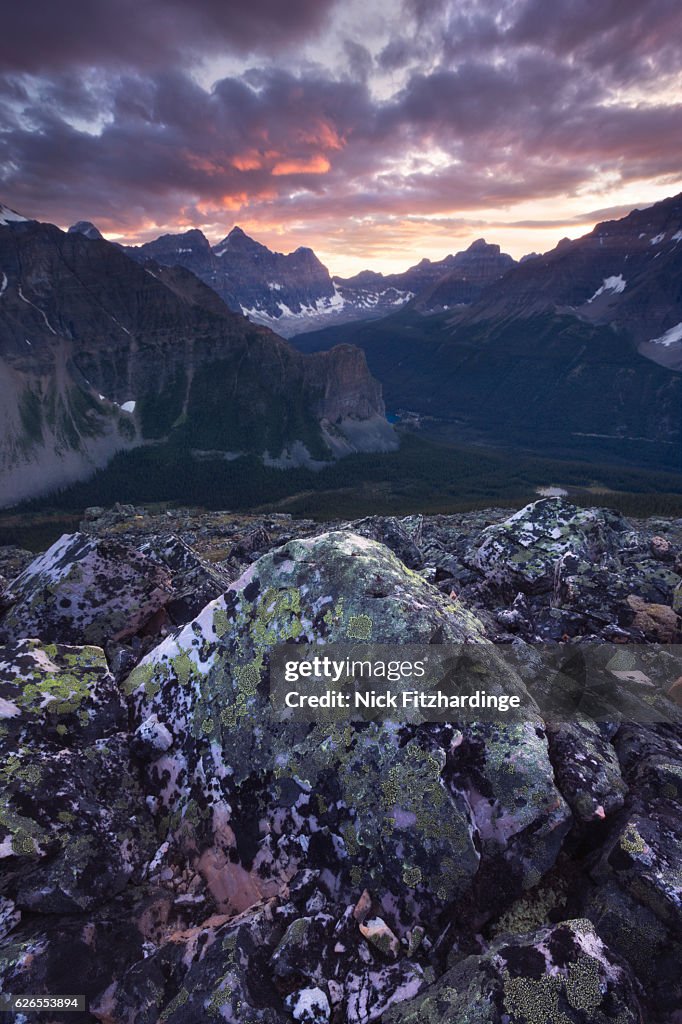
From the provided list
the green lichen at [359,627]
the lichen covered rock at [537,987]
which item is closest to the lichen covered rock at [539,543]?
the green lichen at [359,627]

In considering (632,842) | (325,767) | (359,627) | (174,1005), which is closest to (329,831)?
(325,767)

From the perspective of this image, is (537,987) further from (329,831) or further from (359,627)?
(359,627)

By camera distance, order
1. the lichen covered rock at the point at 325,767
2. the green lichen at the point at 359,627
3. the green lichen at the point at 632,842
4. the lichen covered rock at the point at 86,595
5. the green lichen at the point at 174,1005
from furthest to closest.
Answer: the lichen covered rock at the point at 86,595
the green lichen at the point at 359,627
the lichen covered rock at the point at 325,767
the green lichen at the point at 632,842
the green lichen at the point at 174,1005

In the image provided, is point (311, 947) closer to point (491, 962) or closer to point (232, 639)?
point (491, 962)

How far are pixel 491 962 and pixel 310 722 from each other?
3474 mm

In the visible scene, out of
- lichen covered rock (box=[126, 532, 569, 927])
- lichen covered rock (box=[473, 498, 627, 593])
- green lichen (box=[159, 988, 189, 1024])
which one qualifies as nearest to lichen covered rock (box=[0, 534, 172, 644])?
lichen covered rock (box=[126, 532, 569, 927])

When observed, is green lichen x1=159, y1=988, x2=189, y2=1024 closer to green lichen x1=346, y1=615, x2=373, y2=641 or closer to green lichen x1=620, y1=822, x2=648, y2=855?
green lichen x1=346, y1=615, x2=373, y2=641

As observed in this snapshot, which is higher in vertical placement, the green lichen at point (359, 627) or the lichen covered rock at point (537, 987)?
the green lichen at point (359, 627)

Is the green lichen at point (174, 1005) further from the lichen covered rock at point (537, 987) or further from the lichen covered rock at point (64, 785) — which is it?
the lichen covered rock at point (537, 987)

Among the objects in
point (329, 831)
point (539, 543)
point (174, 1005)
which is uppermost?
point (329, 831)

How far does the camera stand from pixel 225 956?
558 centimetres

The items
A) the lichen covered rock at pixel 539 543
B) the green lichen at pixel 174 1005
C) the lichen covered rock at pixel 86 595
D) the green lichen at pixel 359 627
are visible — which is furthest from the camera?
the lichen covered rock at pixel 539 543

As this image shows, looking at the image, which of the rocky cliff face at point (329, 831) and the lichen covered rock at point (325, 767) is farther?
the lichen covered rock at point (325, 767)

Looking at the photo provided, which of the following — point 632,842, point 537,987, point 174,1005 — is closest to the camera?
point 537,987
